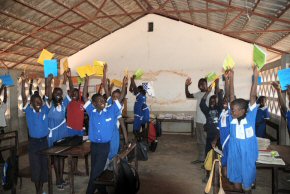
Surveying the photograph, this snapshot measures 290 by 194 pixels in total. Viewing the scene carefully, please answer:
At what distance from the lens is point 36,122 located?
156 inches

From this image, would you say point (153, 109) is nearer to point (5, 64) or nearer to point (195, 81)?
point (195, 81)

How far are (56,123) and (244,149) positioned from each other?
3212 millimetres

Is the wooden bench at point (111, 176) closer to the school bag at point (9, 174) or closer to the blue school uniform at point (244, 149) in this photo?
the blue school uniform at point (244, 149)

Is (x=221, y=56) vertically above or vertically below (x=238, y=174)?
above

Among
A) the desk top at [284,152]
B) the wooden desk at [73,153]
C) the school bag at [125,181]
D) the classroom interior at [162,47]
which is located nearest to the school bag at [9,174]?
the classroom interior at [162,47]

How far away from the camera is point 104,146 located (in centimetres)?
361

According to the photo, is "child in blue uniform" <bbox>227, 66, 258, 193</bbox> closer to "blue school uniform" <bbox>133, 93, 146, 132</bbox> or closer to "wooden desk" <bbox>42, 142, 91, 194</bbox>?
"wooden desk" <bbox>42, 142, 91, 194</bbox>

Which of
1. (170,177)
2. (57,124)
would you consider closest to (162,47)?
(170,177)

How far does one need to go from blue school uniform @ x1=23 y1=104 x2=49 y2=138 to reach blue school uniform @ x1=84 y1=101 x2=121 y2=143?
817 millimetres

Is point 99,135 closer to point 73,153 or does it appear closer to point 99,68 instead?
point 73,153

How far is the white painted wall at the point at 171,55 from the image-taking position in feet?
33.6

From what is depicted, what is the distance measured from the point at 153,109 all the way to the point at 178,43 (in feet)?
9.73

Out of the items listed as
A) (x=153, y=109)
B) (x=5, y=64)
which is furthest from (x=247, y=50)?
(x=5, y=64)

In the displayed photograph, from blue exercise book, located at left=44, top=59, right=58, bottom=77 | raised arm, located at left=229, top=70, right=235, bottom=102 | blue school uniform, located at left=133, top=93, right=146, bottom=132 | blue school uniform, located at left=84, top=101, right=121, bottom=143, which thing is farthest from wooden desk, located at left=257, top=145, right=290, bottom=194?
blue school uniform, located at left=133, top=93, right=146, bottom=132
